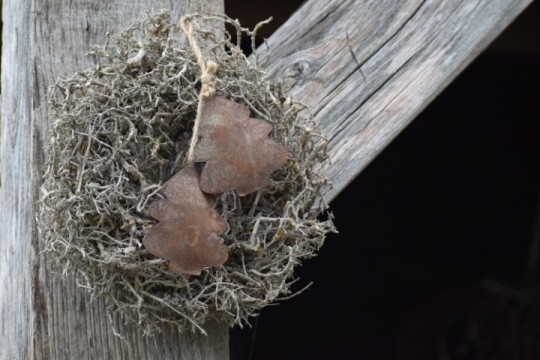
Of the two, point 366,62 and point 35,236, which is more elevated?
point 366,62

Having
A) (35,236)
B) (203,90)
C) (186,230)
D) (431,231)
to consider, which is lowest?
(431,231)

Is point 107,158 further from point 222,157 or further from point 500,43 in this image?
point 500,43

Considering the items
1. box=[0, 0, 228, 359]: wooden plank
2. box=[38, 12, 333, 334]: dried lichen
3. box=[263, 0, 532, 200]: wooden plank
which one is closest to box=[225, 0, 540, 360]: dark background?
box=[263, 0, 532, 200]: wooden plank

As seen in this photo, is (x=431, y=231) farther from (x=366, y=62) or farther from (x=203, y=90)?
(x=203, y=90)

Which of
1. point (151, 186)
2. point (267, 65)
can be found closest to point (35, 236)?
point (151, 186)

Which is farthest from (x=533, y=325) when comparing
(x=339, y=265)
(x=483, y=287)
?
(x=339, y=265)

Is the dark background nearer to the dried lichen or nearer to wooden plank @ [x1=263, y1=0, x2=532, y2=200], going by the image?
wooden plank @ [x1=263, y1=0, x2=532, y2=200]

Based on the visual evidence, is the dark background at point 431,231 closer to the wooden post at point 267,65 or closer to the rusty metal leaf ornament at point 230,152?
the wooden post at point 267,65
